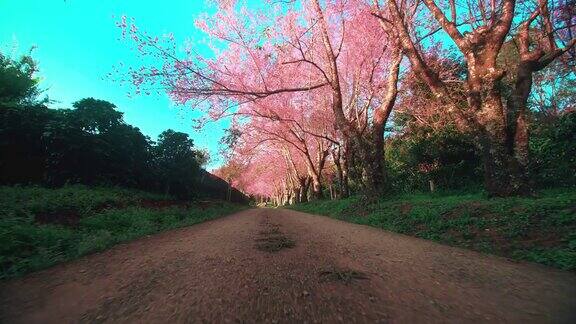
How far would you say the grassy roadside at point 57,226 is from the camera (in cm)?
418

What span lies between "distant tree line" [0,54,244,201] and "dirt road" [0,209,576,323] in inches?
462

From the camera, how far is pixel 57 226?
6.70m

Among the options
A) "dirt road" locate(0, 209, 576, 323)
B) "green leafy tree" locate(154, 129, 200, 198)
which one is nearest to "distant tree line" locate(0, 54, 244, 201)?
"green leafy tree" locate(154, 129, 200, 198)

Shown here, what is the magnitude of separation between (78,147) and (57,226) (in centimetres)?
903

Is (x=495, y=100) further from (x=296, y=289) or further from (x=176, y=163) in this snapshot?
(x=176, y=163)

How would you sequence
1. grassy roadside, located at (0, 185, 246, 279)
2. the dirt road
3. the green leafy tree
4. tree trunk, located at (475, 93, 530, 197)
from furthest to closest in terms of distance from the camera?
the green leafy tree
tree trunk, located at (475, 93, 530, 197)
grassy roadside, located at (0, 185, 246, 279)
the dirt road

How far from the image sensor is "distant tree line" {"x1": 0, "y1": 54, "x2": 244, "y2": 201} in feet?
41.2

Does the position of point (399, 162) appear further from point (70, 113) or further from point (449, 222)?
point (70, 113)

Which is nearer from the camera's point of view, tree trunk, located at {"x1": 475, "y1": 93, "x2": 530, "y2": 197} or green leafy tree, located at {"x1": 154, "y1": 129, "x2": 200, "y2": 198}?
tree trunk, located at {"x1": 475, "y1": 93, "x2": 530, "y2": 197}

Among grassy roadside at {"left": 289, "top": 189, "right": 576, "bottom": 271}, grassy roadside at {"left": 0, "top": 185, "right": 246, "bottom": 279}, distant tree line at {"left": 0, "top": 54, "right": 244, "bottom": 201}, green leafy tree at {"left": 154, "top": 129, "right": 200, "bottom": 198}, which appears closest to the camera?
grassy roadside at {"left": 289, "top": 189, "right": 576, "bottom": 271}

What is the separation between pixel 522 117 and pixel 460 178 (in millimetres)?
6777

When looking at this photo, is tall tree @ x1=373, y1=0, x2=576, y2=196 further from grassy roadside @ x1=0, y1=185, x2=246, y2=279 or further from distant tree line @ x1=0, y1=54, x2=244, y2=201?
distant tree line @ x1=0, y1=54, x2=244, y2=201

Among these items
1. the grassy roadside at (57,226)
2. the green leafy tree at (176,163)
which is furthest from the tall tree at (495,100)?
the green leafy tree at (176,163)

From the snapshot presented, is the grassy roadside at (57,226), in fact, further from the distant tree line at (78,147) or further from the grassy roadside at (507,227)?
the grassy roadside at (507,227)
